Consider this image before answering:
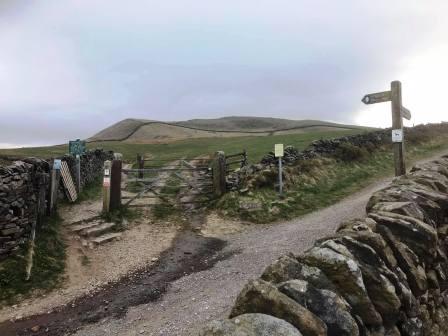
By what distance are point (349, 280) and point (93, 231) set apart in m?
9.87

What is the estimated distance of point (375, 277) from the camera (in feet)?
16.0

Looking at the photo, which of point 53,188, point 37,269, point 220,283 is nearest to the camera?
point 220,283

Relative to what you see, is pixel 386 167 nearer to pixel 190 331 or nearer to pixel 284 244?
pixel 284 244

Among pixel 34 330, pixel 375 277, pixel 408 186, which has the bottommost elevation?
pixel 34 330

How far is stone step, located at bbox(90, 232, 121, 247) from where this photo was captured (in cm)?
1229

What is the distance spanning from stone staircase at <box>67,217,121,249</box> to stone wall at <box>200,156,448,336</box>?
8.31m

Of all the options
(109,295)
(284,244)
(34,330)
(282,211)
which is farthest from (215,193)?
(34,330)

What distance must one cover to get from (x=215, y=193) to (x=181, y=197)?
164 centimetres

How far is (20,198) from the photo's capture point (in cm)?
1095

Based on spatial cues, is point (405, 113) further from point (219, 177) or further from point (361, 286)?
point (361, 286)

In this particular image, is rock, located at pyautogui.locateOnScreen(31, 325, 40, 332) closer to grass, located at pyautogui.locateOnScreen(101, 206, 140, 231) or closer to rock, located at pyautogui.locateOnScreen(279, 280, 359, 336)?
rock, located at pyautogui.locateOnScreen(279, 280, 359, 336)

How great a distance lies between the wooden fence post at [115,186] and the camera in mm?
15156

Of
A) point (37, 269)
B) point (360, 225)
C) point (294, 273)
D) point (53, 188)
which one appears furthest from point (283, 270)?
point (53, 188)

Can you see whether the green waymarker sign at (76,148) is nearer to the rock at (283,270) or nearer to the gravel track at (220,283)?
the gravel track at (220,283)
